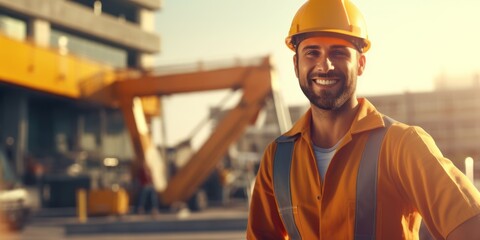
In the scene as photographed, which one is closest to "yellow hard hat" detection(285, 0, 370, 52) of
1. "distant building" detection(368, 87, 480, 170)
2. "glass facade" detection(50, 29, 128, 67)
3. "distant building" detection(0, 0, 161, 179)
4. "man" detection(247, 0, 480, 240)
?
"man" detection(247, 0, 480, 240)

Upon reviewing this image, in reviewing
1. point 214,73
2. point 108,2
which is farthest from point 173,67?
point 108,2

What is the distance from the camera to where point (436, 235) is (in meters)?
1.86

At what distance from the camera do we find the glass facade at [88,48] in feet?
140

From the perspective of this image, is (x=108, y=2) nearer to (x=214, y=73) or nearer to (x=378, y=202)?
(x=214, y=73)

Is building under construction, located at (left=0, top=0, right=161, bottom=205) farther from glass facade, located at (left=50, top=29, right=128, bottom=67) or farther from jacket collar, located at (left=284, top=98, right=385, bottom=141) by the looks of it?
jacket collar, located at (left=284, top=98, right=385, bottom=141)

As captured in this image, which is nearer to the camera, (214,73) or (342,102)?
(342,102)

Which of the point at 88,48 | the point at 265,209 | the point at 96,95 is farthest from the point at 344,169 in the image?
the point at 88,48

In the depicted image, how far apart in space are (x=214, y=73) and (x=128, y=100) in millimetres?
4050

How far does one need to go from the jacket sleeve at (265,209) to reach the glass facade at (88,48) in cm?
4024

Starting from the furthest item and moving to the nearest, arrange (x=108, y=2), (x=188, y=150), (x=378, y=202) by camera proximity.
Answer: (x=108, y=2), (x=188, y=150), (x=378, y=202)

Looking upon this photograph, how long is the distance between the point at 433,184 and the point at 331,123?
1.47 feet

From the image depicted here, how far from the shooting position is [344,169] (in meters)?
2.01

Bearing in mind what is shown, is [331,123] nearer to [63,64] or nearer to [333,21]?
[333,21]

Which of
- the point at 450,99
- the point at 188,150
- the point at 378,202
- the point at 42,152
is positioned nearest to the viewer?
the point at 378,202
